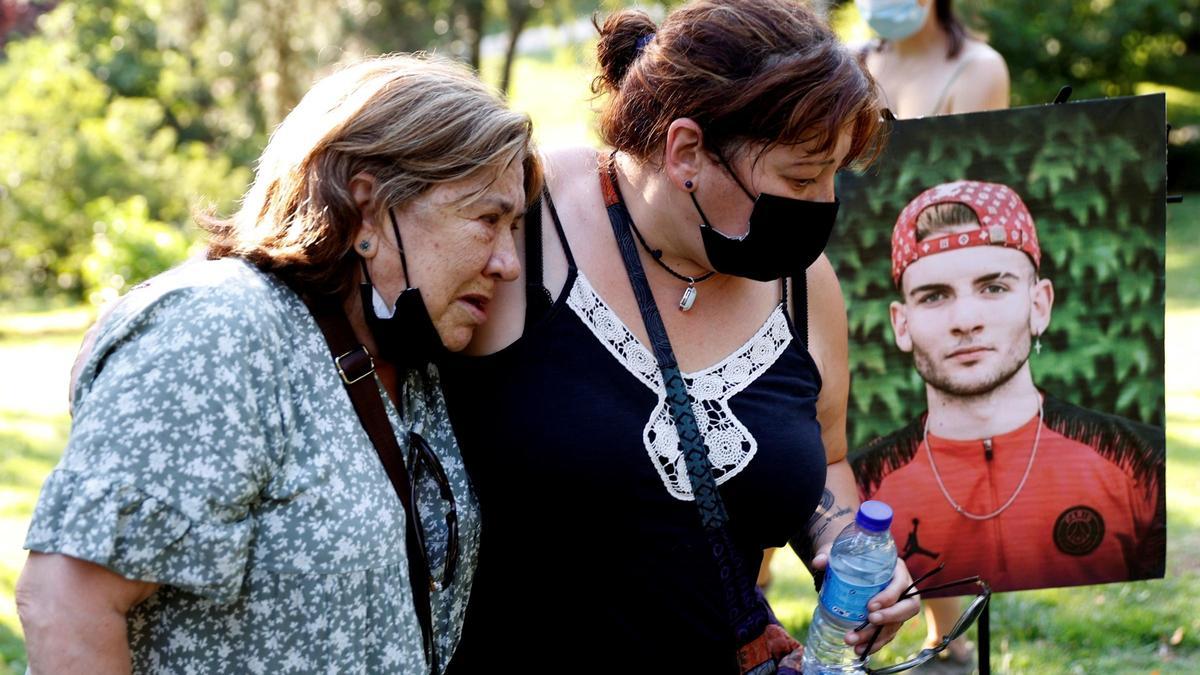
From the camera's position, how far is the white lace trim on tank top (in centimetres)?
217

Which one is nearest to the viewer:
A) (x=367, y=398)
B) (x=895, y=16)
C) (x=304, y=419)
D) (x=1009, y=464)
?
(x=304, y=419)

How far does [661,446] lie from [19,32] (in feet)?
77.4

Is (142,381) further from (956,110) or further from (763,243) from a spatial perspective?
(956,110)

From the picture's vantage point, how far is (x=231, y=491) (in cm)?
165

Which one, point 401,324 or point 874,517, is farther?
point 874,517

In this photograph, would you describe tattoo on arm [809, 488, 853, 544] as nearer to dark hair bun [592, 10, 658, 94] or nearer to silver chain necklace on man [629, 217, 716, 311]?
silver chain necklace on man [629, 217, 716, 311]

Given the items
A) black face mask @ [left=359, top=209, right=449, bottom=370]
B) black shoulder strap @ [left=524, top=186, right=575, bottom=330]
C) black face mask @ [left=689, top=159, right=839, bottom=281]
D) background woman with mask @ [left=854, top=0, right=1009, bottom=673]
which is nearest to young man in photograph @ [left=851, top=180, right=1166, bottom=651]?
background woman with mask @ [left=854, top=0, right=1009, bottom=673]

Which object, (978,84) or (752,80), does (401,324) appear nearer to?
(752,80)

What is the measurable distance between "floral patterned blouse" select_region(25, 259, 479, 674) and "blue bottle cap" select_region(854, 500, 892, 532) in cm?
82

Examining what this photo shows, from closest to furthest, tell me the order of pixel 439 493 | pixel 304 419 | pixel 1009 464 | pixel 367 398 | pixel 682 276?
pixel 304 419 → pixel 367 398 → pixel 439 493 → pixel 682 276 → pixel 1009 464

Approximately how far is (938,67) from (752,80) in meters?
2.53

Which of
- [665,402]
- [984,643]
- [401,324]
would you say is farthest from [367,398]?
[984,643]

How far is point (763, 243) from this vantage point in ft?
7.29

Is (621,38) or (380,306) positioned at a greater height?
(621,38)
